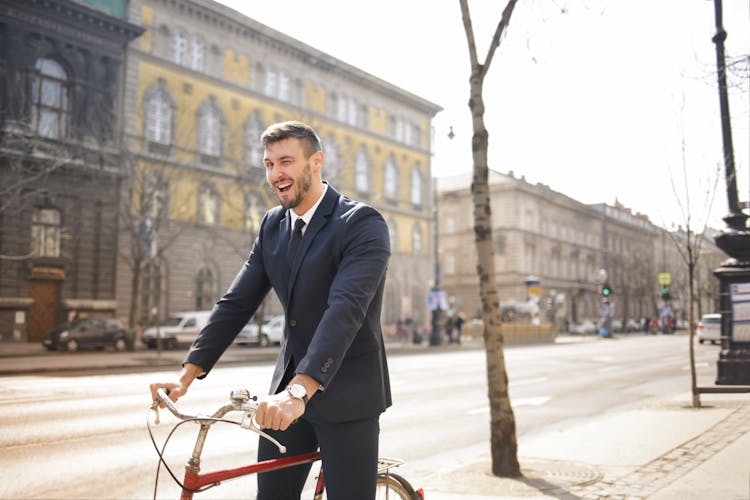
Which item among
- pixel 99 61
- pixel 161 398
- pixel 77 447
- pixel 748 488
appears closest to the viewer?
pixel 161 398

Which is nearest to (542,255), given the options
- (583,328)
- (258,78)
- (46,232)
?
(583,328)

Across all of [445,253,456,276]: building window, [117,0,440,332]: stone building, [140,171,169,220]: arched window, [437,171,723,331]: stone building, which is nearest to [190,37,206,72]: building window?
[117,0,440,332]: stone building

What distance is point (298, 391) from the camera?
2373 mm

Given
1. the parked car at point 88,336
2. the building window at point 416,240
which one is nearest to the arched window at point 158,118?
the parked car at point 88,336

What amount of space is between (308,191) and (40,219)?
104ft

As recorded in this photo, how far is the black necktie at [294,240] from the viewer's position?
2891mm

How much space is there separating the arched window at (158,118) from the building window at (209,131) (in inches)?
85.7

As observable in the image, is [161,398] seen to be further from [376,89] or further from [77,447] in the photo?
[376,89]

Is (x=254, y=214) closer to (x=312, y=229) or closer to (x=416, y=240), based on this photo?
(x=416, y=240)

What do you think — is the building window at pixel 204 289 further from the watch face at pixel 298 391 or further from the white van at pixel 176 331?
the watch face at pixel 298 391

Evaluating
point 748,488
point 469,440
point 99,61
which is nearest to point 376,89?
point 99,61

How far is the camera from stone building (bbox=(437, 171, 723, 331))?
69.8m

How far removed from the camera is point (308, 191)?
2.85 meters

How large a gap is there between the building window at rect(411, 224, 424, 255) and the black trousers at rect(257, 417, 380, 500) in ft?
175
